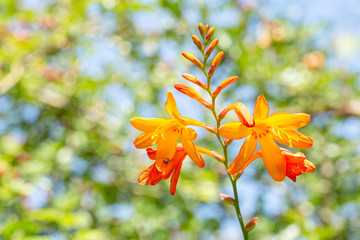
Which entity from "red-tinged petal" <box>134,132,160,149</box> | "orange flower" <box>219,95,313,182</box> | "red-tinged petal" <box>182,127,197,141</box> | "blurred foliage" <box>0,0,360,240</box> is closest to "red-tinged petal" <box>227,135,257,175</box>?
"orange flower" <box>219,95,313,182</box>

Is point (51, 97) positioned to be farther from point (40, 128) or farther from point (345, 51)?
point (345, 51)

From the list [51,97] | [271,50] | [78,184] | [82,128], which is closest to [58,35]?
[51,97]

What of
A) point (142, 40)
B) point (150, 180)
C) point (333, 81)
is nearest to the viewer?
point (150, 180)

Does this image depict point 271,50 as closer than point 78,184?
No

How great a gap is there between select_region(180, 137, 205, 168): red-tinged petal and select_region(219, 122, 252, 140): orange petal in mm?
95

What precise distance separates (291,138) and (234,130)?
22 centimetres

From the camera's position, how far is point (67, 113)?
3.72m

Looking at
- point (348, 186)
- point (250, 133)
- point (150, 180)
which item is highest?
point (250, 133)

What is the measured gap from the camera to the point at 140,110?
11.3ft

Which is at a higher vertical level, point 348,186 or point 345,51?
point 345,51

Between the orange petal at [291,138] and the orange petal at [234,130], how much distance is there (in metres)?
0.11

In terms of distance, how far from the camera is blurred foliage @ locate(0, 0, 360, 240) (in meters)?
2.99

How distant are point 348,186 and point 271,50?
4.87 ft

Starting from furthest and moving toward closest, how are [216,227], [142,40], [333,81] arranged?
[142,40]
[333,81]
[216,227]
